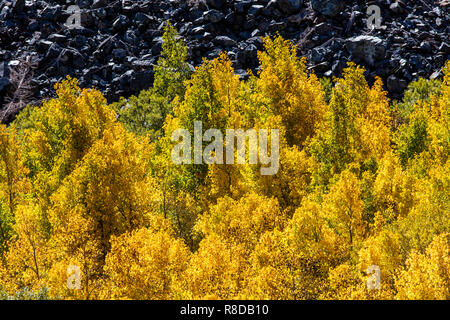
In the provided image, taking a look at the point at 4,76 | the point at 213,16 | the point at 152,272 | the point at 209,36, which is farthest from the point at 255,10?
the point at 152,272

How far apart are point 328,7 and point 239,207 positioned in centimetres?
8934

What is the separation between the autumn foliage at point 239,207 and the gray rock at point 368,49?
1625 inches

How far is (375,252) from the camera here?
30.1 m

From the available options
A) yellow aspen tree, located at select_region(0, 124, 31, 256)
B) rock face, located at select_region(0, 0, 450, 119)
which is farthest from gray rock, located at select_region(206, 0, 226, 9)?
yellow aspen tree, located at select_region(0, 124, 31, 256)

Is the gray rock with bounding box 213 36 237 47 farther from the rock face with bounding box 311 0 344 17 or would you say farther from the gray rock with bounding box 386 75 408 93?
the gray rock with bounding box 386 75 408 93

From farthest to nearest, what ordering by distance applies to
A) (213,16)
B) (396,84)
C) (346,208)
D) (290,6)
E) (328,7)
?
(290,6)
(213,16)
(328,7)
(396,84)
(346,208)

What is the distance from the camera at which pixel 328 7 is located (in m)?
114

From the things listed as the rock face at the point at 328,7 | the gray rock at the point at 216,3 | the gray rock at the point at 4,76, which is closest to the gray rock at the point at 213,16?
the gray rock at the point at 216,3

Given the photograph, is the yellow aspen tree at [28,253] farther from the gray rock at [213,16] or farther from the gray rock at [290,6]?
the gray rock at [290,6]

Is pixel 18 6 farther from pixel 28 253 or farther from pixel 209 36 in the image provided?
pixel 28 253

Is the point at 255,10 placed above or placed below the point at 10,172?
above

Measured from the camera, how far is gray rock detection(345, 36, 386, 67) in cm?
10162

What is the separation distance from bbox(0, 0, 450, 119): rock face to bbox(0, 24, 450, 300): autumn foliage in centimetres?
4345

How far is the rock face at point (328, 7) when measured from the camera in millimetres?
113562
